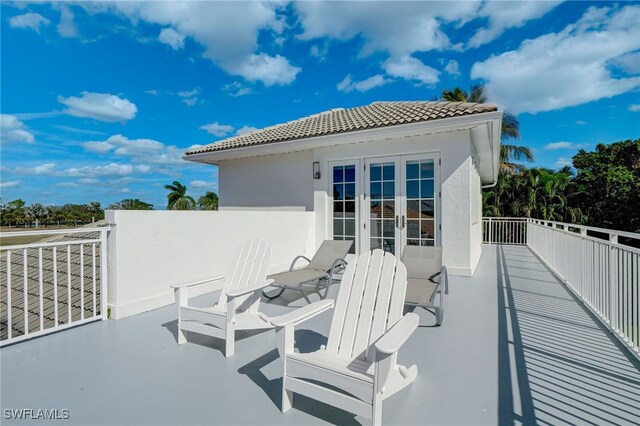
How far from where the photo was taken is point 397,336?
5.99 ft

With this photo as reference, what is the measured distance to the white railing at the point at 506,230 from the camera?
562 inches

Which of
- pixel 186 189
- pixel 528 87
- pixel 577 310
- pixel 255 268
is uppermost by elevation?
pixel 528 87

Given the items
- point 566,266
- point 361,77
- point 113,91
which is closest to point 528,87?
point 361,77

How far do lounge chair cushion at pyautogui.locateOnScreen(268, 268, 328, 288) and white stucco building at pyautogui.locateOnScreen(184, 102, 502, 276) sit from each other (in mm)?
2468

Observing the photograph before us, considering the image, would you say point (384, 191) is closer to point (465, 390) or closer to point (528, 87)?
point (465, 390)

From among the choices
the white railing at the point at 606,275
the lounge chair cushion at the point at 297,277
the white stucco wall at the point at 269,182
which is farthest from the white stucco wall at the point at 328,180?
the lounge chair cushion at the point at 297,277

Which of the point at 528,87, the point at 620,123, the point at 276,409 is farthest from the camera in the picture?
the point at 620,123

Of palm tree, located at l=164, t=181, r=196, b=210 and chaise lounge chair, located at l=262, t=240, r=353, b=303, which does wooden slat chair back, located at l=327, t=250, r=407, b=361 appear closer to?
chaise lounge chair, located at l=262, t=240, r=353, b=303

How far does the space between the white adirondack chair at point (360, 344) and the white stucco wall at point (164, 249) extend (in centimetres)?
289

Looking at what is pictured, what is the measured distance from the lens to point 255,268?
3.67 m

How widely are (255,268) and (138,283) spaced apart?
1855mm

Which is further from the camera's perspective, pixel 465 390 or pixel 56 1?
pixel 56 1

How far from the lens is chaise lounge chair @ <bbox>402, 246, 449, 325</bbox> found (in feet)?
12.3

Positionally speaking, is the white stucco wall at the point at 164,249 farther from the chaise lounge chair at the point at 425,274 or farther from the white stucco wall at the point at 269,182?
the chaise lounge chair at the point at 425,274
